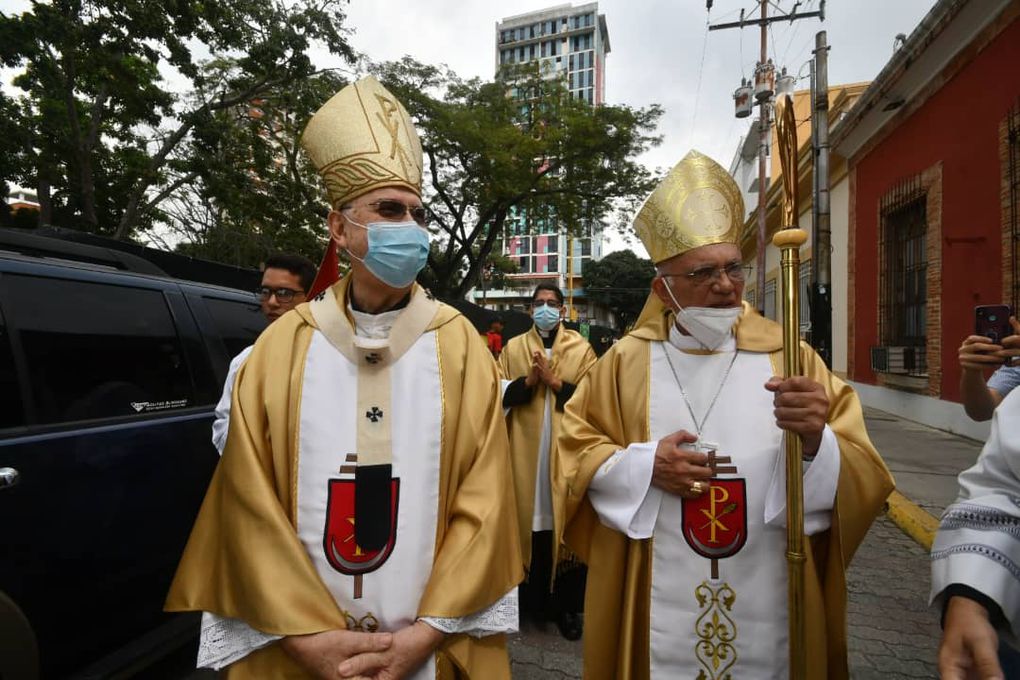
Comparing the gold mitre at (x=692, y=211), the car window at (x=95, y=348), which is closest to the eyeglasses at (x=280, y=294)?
the car window at (x=95, y=348)

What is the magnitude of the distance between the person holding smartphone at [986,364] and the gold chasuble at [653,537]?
1.06 meters

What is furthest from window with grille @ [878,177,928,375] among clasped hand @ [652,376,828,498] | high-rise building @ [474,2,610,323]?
high-rise building @ [474,2,610,323]

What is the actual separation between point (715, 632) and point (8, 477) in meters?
2.31

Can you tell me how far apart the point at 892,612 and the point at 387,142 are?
12.9 ft

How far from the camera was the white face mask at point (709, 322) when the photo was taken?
75.4 inches

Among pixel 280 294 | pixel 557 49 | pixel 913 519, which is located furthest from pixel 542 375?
pixel 557 49

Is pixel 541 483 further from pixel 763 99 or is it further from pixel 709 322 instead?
pixel 763 99

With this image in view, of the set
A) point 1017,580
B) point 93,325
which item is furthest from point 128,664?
point 1017,580

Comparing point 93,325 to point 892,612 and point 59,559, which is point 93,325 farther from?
point 892,612

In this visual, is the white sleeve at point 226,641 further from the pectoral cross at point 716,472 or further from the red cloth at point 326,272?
the pectoral cross at point 716,472

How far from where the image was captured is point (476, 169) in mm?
16719

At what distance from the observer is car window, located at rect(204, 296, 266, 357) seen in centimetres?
321

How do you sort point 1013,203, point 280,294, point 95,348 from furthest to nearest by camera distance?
point 1013,203 < point 280,294 < point 95,348

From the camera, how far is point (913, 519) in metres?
4.85
